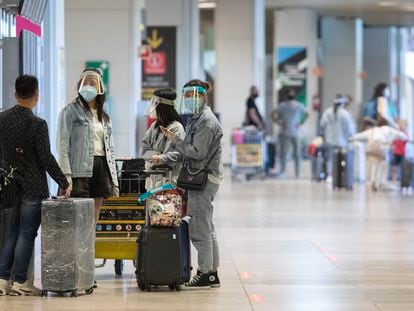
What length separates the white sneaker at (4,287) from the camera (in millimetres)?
9591

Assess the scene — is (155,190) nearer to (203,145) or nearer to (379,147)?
(203,145)

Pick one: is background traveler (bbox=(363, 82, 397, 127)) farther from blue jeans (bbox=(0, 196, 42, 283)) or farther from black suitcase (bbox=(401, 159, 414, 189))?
blue jeans (bbox=(0, 196, 42, 283))

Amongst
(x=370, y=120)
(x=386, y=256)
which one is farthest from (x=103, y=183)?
(x=370, y=120)

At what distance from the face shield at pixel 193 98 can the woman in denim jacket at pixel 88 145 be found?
704mm

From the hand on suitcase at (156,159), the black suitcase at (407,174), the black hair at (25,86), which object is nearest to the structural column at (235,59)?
the black suitcase at (407,174)

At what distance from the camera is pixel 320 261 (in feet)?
39.8

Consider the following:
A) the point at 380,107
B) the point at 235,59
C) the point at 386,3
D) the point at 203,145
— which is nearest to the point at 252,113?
the point at 380,107

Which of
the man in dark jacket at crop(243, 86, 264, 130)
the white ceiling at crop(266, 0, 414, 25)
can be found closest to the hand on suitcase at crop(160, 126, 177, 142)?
the man in dark jacket at crop(243, 86, 264, 130)

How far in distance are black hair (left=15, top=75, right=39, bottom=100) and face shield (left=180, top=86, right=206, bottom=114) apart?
140 cm

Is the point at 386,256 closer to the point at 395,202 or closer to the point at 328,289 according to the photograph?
the point at 328,289

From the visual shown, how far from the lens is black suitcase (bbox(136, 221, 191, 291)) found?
974 cm

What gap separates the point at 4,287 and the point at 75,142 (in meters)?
1.32

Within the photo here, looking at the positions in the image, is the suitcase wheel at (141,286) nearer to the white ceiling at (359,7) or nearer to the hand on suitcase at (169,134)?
the hand on suitcase at (169,134)

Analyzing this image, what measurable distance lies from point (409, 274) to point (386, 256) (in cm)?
147
